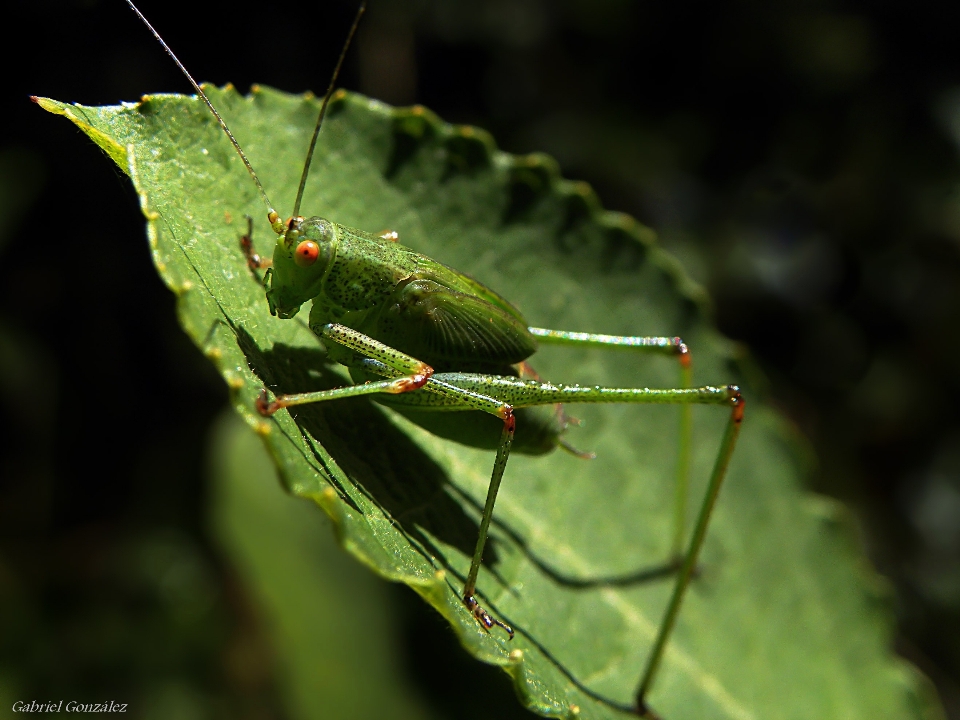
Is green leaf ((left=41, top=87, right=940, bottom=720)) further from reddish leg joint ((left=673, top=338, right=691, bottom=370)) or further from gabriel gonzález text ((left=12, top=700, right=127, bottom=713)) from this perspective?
gabriel gonzález text ((left=12, top=700, right=127, bottom=713))

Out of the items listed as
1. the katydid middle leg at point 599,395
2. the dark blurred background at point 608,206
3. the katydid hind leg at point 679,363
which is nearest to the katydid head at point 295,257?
the katydid middle leg at point 599,395

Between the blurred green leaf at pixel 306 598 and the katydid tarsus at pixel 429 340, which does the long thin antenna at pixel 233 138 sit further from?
the blurred green leaf at pixel 306 598

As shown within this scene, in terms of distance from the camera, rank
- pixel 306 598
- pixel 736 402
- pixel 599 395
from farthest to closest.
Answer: pixel 306 598, pixel 736 402, pixel 599 395

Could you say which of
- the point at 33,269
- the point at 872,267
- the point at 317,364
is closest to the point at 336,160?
the point at 317,364

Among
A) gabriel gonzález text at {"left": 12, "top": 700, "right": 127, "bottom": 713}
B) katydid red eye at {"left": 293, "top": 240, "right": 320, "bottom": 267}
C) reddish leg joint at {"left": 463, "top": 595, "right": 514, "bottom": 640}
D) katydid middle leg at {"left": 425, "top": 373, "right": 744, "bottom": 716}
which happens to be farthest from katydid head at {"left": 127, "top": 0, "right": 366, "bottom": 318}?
gabriel gonzález text at {"left": 12, "top": 700, "right": 127, "bottom": 713}

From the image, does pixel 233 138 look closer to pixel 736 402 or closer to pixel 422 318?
pixel 422 318

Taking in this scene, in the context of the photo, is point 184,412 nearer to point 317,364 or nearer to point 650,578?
point 317,364

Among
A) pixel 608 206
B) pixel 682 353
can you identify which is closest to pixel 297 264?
pixel 682 353
